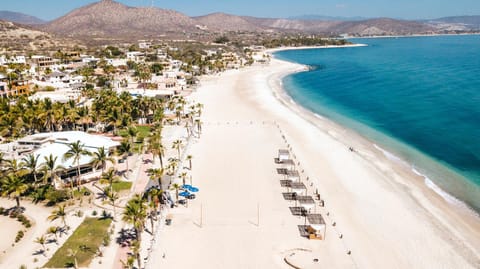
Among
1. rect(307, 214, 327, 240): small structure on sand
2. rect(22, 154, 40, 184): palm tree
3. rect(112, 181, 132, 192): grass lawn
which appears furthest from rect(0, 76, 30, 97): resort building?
rect(307, 214, 327, 240): small structure on sand

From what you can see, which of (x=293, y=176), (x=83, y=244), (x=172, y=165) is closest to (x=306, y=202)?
(x=293, y=176)

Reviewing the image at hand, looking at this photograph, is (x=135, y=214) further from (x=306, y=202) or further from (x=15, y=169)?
(x=15, y=169)

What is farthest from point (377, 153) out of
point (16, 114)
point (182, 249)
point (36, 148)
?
point (16, 114)

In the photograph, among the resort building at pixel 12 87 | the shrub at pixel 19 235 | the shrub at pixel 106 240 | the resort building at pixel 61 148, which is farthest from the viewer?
the resort building at pixel 12 87

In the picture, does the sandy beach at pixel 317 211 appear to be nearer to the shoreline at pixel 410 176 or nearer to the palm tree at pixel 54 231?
the shoreline at pixel 410 176

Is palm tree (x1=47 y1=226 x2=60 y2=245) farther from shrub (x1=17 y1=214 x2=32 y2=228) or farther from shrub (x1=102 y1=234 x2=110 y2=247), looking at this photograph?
shrub (x1=102 y1=234 x2=110 y2=247)

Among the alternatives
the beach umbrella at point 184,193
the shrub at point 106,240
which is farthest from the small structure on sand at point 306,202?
the shrub at point 106,240
